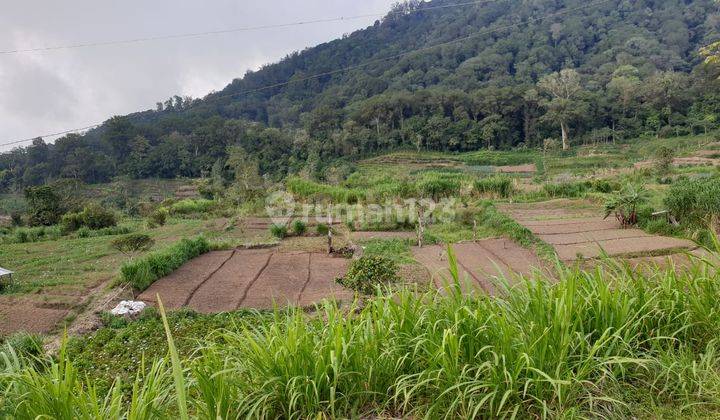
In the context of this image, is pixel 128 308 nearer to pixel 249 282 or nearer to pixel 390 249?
pixel 249 282

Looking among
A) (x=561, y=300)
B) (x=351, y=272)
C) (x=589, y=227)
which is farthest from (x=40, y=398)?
(x=589, y=227)

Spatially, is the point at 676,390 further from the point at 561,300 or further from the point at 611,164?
the point at 611,164

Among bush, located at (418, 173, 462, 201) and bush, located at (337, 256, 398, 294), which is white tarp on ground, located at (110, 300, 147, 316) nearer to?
bush, located at (337, 256, 398, 294)

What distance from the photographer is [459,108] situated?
141 feet

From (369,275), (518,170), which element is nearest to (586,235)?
(369,275)

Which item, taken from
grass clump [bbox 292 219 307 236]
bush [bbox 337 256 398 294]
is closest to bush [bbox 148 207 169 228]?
grass clump [bbox 292 219 307 236]

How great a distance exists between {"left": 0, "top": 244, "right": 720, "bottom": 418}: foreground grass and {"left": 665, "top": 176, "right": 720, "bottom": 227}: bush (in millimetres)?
6627

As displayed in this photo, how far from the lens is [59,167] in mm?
37125

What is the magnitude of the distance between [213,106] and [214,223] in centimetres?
4804

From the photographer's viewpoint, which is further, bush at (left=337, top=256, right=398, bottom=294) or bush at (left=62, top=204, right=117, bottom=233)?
bush at (left=62, top=204, right=117, bottom=233)

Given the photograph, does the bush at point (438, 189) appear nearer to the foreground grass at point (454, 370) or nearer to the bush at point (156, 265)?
the bush at point (156, 265)

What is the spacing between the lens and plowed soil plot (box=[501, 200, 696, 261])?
6754 mm

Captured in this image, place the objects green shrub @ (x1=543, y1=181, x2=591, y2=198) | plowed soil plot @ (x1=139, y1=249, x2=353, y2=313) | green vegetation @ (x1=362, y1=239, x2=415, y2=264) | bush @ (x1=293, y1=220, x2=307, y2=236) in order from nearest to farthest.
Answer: plowed soil plot @ (x1=139, y1=249, x2=353, y2=313) < green vegetation @ (x1=362, y1=239, x2=415, y2=264) < bush @ (x1=293, y1=220, x2=307, y2=236) < green shrub @ (x1=543, y1=181, x2=591, y2=198)

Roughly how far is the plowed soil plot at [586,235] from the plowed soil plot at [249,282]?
362 centimetres
